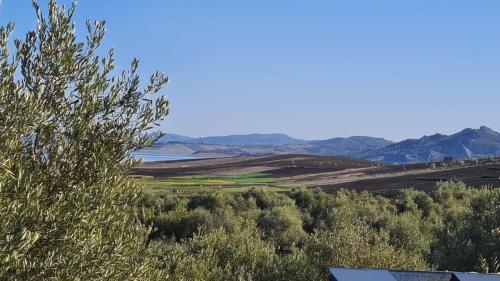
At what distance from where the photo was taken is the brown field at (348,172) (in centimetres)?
7004

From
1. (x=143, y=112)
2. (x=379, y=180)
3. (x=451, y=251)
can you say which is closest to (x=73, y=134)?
(x=143, y=112)

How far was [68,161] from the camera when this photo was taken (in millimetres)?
9914

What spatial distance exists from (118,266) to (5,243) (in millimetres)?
2633

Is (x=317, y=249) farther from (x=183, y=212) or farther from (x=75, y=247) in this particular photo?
(x=183, y=212)

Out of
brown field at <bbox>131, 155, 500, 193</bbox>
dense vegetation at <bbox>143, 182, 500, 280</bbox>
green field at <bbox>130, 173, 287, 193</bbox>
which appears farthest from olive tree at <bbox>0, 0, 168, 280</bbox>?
green field at <bbox>130, 173, 287, 193</bbox>

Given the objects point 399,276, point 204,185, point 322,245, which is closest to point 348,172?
point 204,185

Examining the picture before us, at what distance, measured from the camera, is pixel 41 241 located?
8.82 metres

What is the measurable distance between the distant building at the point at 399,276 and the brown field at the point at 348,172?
19.7 meters

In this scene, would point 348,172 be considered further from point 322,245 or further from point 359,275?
point 359,275

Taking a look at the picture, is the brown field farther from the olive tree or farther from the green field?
the olive tree

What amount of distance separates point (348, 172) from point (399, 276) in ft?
323

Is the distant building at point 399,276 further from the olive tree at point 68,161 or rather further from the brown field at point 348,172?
the brown field at point 348,172

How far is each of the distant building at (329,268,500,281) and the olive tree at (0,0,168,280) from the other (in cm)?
418

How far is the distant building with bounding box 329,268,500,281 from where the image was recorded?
995cm
